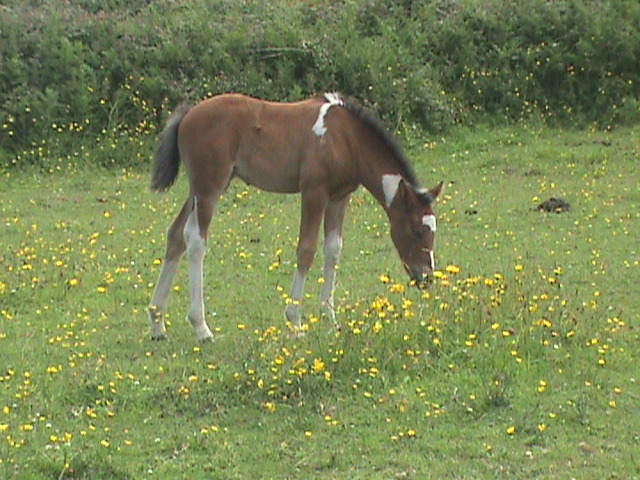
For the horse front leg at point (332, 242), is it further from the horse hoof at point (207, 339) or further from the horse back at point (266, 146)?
the horse hoof at point (207, 339)

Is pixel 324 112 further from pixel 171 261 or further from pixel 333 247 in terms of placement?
Answer: pixel 171 261

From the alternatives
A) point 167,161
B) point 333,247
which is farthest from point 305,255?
point 167,161

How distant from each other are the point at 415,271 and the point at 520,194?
6.77m

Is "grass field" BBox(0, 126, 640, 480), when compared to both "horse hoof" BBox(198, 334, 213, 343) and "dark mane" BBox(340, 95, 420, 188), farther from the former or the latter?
"dark mane" BBox(340, 95, 420, 188)

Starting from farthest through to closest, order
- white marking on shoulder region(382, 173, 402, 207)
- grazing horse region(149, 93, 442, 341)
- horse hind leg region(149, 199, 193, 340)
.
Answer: horse hind leg region(149, 199, 193, 340) → white marking on shoulder region(382, 173, 402, 207) → grazing horse region(149, 93, 442, 341)

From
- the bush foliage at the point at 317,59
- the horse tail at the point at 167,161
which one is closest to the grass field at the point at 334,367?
the horse tail at the point at 167,161

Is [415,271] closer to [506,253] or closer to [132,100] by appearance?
[506,253]

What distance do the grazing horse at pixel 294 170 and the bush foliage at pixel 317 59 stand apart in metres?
10.0

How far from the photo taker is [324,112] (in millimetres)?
9547

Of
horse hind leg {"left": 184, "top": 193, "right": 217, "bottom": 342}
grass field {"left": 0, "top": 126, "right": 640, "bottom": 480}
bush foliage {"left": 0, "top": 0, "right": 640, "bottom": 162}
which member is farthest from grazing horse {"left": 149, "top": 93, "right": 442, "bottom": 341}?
bush foliage {"left": 0, "top": 0, "right": 640, "bottom": 162}

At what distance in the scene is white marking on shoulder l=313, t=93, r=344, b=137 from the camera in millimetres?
9427

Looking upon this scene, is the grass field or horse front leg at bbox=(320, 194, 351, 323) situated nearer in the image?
the grass field

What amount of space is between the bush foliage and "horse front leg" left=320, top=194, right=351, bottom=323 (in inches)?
400

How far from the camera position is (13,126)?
1925cm
